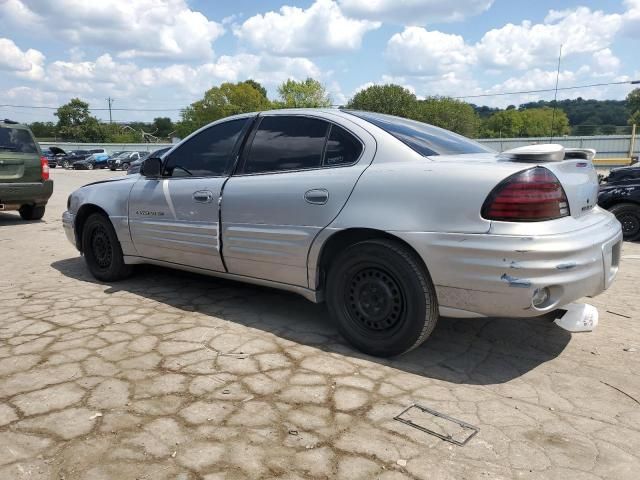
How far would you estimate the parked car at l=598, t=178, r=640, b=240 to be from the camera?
759 centimetres

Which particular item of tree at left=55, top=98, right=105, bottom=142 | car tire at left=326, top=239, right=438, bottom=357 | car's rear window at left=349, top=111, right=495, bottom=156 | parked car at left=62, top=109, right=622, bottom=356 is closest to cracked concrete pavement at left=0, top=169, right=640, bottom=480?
car tire at left=326, top=239, right=438, bottom=357

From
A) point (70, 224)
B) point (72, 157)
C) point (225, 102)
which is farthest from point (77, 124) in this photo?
point (70, 224)

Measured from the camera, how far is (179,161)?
441 centimetres

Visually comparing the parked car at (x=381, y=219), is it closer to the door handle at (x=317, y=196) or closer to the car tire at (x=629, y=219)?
the door handle at (x=317, y=196)

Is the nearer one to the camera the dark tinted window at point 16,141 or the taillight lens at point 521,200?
the taillight lens at point 521,200

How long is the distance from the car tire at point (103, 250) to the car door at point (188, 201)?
14.2 inches

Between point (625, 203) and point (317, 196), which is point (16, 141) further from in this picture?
point (625, 203)

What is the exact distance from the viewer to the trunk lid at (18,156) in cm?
881

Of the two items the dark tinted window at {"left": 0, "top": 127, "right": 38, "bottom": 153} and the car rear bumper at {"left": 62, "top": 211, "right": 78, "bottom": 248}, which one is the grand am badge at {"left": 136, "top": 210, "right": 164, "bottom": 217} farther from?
the dark tinted window at {"left": 0, "top": 127, "right": 38, "bottom": 153}

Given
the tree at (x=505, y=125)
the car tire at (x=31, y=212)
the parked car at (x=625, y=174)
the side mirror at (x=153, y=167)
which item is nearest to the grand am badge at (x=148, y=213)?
the side mirror at (x=153, y=167)

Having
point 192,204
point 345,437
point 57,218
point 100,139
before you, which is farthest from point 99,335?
point 100,139

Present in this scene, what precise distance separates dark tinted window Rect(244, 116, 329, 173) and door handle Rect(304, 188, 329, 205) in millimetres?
217

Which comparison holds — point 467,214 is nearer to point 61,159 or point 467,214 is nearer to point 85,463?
point 85,463

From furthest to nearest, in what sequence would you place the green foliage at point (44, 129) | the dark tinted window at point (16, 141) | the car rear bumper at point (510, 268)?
the green foliage at point (44, 129) → the dark tinted window at point (16, 141) → the car rear bumper at point (510, 268)
